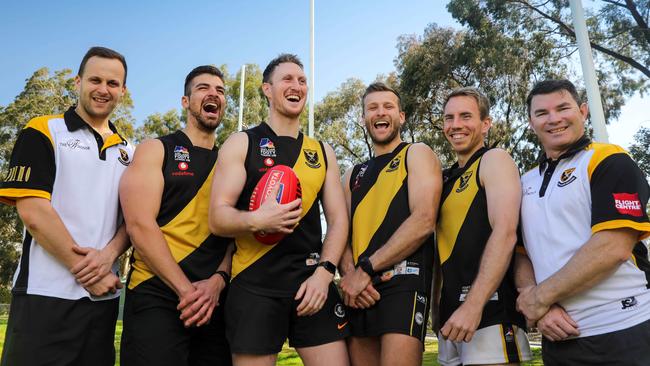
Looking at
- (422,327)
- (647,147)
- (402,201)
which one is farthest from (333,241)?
(647,147)

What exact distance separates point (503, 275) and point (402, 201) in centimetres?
93

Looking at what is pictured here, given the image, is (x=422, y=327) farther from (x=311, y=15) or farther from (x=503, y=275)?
(x=311, y=15)

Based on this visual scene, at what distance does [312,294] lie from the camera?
11.3ft

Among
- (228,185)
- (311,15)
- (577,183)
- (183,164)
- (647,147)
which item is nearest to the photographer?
(577,183)

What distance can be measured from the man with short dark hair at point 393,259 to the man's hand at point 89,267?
1.71 meters

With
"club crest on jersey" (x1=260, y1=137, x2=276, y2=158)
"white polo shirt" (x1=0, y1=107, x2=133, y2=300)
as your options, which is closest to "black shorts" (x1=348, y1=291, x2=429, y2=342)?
"club crest on jersey" (x1=260, y1=137, x2=276, y2=158)

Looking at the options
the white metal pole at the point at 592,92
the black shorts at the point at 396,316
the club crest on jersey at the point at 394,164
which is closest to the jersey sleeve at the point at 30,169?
the black shorts at the point at 396,316

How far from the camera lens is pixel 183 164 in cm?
394

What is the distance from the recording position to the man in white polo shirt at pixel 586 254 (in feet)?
9.77

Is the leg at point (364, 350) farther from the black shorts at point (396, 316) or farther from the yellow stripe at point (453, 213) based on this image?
the yellow stripe at point (453, 213)

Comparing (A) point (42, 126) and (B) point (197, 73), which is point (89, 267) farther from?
(B) point (197, 73)

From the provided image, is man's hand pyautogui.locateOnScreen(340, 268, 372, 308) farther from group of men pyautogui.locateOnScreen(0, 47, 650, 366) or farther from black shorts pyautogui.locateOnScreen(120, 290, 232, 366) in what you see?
black shorts pyautogui.locateOnScreen(120, 290, 232, 366)

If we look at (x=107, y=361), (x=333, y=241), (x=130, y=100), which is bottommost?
(x=107, y=361)

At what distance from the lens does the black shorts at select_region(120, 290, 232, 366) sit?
351cm
